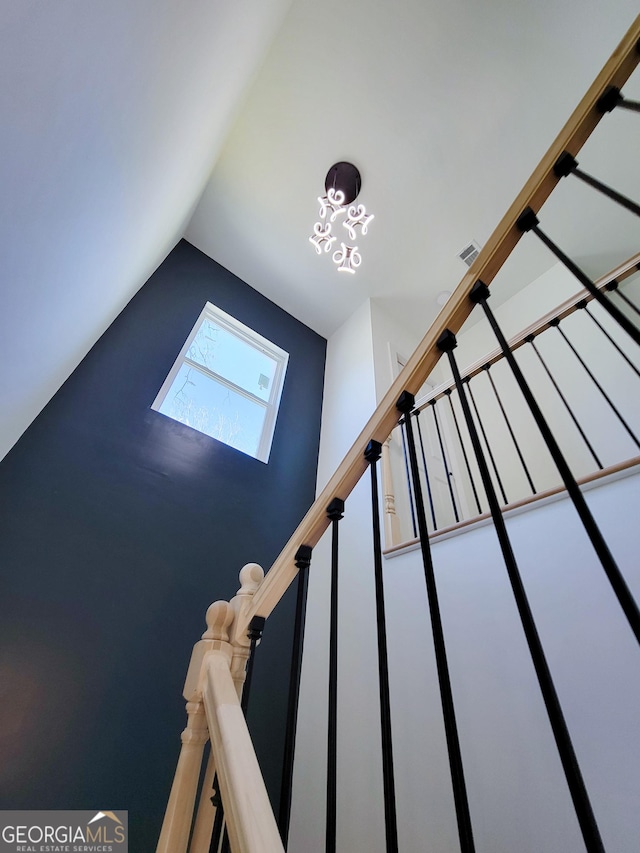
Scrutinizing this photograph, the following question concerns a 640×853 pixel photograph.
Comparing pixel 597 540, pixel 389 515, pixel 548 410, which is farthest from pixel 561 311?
pixel 597 540

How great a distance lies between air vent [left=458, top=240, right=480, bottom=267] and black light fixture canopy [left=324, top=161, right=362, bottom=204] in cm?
129

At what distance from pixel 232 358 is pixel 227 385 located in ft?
1.24

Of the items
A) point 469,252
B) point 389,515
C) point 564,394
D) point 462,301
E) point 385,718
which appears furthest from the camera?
point 469,252

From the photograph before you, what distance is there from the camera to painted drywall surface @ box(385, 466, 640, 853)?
100cm

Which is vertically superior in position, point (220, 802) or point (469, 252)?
point (469, 252)

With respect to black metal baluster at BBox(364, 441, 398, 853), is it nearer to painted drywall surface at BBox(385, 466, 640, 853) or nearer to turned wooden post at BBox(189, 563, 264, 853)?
turned wooden post at BBox(189, 563, 264, 853)

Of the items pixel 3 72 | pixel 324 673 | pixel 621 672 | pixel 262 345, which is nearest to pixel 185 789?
pixel 621 672

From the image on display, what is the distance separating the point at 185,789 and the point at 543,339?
13.4ft

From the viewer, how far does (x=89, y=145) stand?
4.51ft

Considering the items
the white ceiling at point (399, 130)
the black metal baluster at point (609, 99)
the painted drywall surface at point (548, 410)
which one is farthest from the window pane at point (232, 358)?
the black metal baluster at point (609, 99)

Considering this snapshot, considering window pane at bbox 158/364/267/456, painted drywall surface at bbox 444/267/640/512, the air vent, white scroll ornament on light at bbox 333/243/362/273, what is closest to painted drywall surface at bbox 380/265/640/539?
painted drywall surface at bbox 444/267/640/512

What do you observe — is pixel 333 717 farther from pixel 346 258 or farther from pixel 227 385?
pixel 346 258

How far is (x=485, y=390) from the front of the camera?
4031 mm

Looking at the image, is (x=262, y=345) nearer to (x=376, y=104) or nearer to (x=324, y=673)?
(x=376, y=104)
